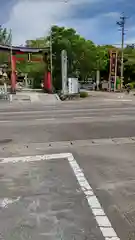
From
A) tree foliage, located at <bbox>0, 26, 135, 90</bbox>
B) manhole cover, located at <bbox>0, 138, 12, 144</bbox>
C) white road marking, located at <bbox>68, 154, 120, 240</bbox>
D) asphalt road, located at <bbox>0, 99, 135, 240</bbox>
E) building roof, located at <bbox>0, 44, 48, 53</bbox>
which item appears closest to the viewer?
white road marking, located at <bbox>68, 154, 120, 240</bbox>

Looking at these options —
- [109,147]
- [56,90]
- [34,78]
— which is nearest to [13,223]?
[109,147]

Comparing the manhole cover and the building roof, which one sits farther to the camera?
the building roof

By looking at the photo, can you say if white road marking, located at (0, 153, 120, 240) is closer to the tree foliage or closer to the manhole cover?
the manhole cover

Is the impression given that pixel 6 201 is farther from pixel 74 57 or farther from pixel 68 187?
pixel 74 57

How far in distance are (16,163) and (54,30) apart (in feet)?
141

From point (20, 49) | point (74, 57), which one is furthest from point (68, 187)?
point (74, 57)

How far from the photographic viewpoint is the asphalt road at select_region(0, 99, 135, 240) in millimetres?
4668

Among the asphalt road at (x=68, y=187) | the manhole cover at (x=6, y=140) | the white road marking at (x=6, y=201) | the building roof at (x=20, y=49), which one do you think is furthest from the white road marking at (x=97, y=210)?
the building roof at (x=20, y=49)

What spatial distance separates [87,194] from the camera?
605 centimetres

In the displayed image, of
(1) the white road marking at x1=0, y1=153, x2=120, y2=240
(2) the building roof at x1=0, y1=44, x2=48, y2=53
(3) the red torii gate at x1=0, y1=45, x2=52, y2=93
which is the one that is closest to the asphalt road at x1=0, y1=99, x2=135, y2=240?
(1) the white road marking at x1=0, y1=153, x2=120, y2=240

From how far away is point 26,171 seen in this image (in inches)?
303

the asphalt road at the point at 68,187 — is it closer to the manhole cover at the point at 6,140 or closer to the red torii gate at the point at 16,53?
the manhole cover at the point at 6,140

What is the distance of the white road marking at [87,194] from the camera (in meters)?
4.59

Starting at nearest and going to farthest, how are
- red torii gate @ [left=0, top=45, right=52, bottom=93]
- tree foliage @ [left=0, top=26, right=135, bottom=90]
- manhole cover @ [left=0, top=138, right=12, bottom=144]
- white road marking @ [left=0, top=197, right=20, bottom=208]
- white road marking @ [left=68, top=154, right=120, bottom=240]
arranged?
white road marking @ [left=68, top=154, right=120, bottom=240] < white road marking @ [left=0, top=197, right=20, bottom=208] < manhole cover @ [left=0, top=138, right=12, bottom=144] < red torii gate @ [left=0, top=45, right=52, bottom=93] < tree foliage @ [left=0, top=26, right=135, bottom=90]
